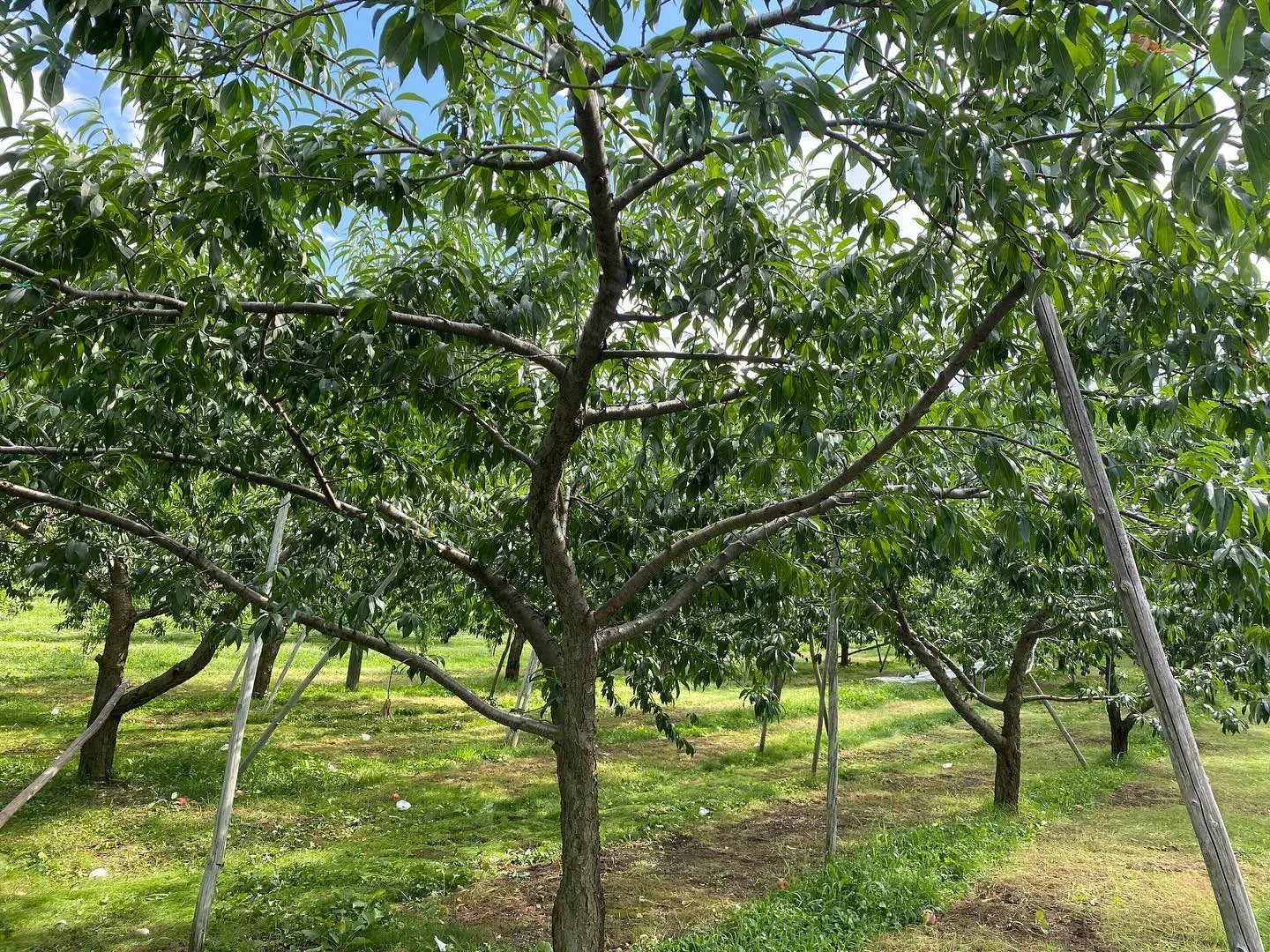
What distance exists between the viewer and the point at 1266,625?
344cm

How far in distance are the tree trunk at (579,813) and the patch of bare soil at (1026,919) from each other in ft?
9.51

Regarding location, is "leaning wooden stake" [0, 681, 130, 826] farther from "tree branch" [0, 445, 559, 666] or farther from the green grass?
the green grass

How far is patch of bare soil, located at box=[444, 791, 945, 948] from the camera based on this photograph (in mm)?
5656

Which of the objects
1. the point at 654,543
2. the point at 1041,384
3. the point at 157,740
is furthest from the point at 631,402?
the point at 157,740

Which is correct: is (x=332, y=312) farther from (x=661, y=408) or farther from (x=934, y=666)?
(x=934, y=666)

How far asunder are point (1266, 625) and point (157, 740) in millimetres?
12866

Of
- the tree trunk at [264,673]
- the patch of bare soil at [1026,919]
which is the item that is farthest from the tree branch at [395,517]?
the tree trunk at [264,673]

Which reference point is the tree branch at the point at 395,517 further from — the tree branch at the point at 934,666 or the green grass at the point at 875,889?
the tree branch at the point at 934,666

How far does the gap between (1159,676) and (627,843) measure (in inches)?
262

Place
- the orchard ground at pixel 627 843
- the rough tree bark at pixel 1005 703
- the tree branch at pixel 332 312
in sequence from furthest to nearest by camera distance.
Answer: the rough tree bark at pixel 1005 703 → the orchard ground at pixel 627 843 → the tree branch at pixel 332 312

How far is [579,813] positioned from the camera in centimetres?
408

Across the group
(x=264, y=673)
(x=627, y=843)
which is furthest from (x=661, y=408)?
(x=264, y=673)

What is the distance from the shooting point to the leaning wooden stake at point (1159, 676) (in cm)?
177

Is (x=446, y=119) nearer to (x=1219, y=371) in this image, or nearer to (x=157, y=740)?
(x=1219, y=371)
